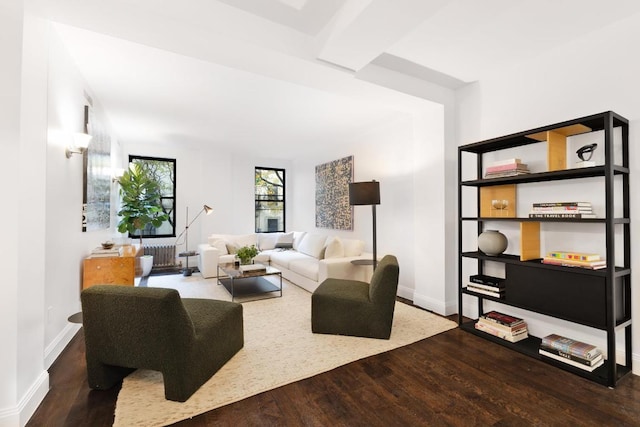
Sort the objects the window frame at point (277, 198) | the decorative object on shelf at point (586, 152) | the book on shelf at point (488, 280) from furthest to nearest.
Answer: the window frame at point (277, 198) → the book on shelf at point (488, 280) → the decorative object on shelf at point (586, 152)

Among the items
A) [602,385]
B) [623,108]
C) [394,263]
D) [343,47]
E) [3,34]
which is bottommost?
[602,385]

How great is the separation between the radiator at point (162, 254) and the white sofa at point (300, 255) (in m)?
1.01

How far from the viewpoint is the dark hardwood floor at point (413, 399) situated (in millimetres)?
1741

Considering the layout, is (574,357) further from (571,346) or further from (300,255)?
(300,255)

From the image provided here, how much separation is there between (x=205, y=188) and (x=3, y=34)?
16.8ft

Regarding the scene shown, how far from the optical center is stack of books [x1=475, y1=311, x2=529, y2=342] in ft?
8.98

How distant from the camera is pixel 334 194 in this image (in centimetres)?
590

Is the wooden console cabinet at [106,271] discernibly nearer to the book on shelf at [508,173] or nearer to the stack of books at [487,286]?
the stack of books at [487,286]

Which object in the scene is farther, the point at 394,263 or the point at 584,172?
the point at 394,263

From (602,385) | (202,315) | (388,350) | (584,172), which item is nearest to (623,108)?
(584,172)

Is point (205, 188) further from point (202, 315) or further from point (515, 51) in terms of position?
point (515, 51)

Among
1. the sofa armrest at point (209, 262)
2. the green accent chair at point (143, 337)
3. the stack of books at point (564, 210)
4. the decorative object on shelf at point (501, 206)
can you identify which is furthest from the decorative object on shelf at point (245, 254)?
the stack of books at point (564, 210)

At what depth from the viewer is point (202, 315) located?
90.6 inches

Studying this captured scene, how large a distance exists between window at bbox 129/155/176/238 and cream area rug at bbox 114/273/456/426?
3698 mm
